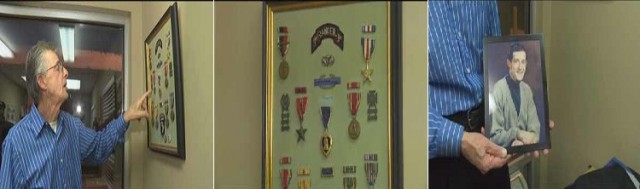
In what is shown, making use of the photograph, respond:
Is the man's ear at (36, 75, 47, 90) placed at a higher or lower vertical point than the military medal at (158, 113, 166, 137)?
higher

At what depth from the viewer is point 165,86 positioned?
84cm

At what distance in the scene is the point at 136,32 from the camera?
86cm

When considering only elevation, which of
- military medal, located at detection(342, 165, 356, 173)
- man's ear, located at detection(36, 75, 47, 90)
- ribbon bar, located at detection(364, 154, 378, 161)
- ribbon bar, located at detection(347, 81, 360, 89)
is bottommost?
military medal, located at detection(342, 165, 356, 173)

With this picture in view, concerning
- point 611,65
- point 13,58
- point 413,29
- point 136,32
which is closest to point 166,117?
point 136,32

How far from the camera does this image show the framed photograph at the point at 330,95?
698 mm

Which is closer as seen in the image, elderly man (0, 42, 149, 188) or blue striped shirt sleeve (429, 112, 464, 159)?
blue striped shirt sleeve (429, 112, 464, 159)

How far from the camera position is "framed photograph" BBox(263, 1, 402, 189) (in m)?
0.70

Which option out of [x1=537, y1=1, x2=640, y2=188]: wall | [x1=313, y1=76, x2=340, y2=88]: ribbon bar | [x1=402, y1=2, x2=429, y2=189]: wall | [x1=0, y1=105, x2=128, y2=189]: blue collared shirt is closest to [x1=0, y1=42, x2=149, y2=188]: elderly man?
[x1=0, y1=105, x2=128, y2=189]: blue collared shirt

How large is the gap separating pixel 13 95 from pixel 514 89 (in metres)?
0.75

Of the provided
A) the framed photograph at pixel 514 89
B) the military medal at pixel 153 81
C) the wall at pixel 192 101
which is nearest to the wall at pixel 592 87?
the framed photograph at pixel 514 89

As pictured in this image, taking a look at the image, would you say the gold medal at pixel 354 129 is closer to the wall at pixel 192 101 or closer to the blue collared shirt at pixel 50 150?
the wall at pixel 192 101

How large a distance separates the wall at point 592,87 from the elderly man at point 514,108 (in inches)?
1.8

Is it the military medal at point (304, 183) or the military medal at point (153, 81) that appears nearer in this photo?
the military medal at point (304, 183)

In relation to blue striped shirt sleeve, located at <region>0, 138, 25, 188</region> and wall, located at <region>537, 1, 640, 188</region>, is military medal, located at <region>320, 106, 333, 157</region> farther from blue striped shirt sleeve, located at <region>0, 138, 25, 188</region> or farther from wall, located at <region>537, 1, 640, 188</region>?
blue striped shirt sleeve, located at <region>0, 138, 25, 188</region>
